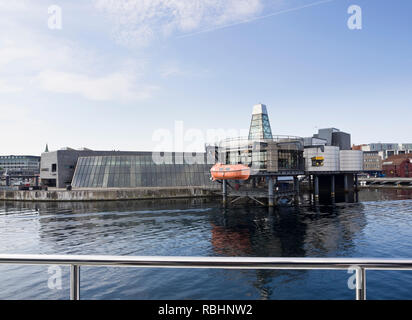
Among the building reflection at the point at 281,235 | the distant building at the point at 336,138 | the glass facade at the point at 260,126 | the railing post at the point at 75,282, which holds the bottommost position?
the building reflection at the point at 281,235

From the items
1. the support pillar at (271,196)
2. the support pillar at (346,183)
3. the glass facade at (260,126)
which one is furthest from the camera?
the glass facade at (260,126)

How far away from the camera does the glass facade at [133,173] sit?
89.9m

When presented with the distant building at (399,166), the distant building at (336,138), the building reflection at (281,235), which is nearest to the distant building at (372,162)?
the distant building at (399,166)

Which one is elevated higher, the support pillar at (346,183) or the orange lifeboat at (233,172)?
the orange lifeboat at (233,172)

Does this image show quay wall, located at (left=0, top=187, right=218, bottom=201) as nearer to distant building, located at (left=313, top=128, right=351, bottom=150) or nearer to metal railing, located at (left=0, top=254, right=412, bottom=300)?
distant building, located at (left=313, top=128, right=351, bottom=150)

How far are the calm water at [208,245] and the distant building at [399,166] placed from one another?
10542cm

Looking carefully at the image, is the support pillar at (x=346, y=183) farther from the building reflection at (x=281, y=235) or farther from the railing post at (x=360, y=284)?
the railing post at (x=360, y=284)

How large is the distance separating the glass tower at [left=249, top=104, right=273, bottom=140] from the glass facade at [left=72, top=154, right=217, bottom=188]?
2806 cm

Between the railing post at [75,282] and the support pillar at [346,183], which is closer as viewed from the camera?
the railing post at [75,282]

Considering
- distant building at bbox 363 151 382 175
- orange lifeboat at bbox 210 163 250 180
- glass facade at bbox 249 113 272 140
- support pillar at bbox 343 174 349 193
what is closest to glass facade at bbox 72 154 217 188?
glass facade at bbox 249 113 272 140
